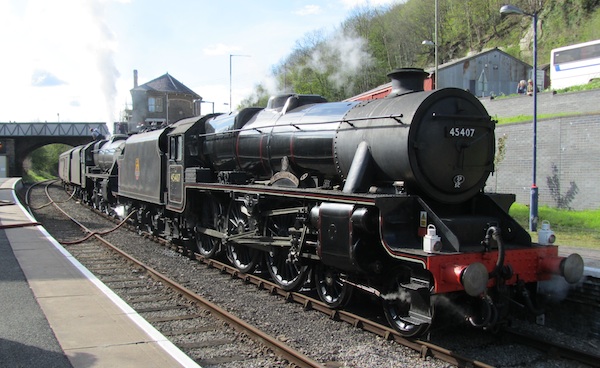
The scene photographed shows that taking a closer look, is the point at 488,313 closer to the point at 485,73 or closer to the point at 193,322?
the point at 193,322

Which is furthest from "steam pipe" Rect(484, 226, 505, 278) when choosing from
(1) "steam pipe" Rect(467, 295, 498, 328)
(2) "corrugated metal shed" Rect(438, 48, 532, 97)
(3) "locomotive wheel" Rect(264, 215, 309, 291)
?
(2) "corrugated metal shed" Rect(438, 48, 532, 97)

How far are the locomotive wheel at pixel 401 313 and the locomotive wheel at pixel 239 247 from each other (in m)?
3.31

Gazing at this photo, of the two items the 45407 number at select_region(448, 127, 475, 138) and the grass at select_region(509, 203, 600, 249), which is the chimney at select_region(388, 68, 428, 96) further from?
the grass at select_region(509, 203, 600, 249)

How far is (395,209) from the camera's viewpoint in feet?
18.2

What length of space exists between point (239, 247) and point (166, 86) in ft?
193

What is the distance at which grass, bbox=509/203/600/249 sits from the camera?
1193 cm

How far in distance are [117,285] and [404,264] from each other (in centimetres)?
531

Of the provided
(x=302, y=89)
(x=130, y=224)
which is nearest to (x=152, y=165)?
(x=130, y=224)

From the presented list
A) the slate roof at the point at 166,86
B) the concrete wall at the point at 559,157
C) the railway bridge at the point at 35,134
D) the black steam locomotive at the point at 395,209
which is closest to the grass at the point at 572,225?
the concrete wall at the point at 559,157

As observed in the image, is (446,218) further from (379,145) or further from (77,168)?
(77,168)

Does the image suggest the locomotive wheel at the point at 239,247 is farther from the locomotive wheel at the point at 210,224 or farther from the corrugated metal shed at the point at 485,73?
the corrugated metal shed at the point at 485,73

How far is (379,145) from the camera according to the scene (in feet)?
19.7

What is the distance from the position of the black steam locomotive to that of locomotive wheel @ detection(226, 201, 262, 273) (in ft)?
0.18

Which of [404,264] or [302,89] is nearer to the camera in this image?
[404,264]
